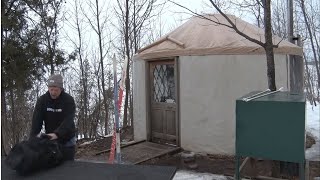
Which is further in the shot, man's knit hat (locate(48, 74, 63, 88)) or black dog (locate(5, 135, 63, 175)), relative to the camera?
man's knit hat (locate(48, 74, 63, 88))

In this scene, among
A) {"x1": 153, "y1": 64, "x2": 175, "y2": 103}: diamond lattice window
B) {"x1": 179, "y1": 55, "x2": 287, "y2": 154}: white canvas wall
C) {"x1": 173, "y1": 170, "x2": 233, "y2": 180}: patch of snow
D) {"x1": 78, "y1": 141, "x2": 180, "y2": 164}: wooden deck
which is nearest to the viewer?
{"x1": 173, "y1": 170, "x2": 233, "y2": 180}: patch of snow

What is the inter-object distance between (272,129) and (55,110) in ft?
7.22

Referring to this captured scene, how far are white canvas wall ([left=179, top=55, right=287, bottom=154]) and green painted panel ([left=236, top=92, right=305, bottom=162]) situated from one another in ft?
9.26

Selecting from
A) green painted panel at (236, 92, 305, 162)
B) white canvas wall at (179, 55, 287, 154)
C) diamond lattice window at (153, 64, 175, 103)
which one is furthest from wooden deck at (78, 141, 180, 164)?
green painted panel at (236, 92, 305, 162)

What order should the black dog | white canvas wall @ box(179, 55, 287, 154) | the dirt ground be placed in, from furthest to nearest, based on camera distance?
1. white canvas wall @ box(179, 55, 287, 154)
2. the dirt ground
3. the black dog

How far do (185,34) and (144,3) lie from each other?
20.3 feet

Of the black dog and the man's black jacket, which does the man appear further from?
the black dog

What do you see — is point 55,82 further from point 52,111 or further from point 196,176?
point 196,176

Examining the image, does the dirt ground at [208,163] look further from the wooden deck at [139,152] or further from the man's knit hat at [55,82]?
the man's knit hat at [55,82]

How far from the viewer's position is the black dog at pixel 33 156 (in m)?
2.14

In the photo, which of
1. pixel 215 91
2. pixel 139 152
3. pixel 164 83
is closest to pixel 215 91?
pixel 215 91

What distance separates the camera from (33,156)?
7.09 ft

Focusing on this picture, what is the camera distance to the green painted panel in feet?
12.5

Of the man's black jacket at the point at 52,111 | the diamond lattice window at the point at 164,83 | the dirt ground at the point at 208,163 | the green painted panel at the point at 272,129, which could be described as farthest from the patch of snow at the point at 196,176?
the man's black jacket at the point at 52,111
